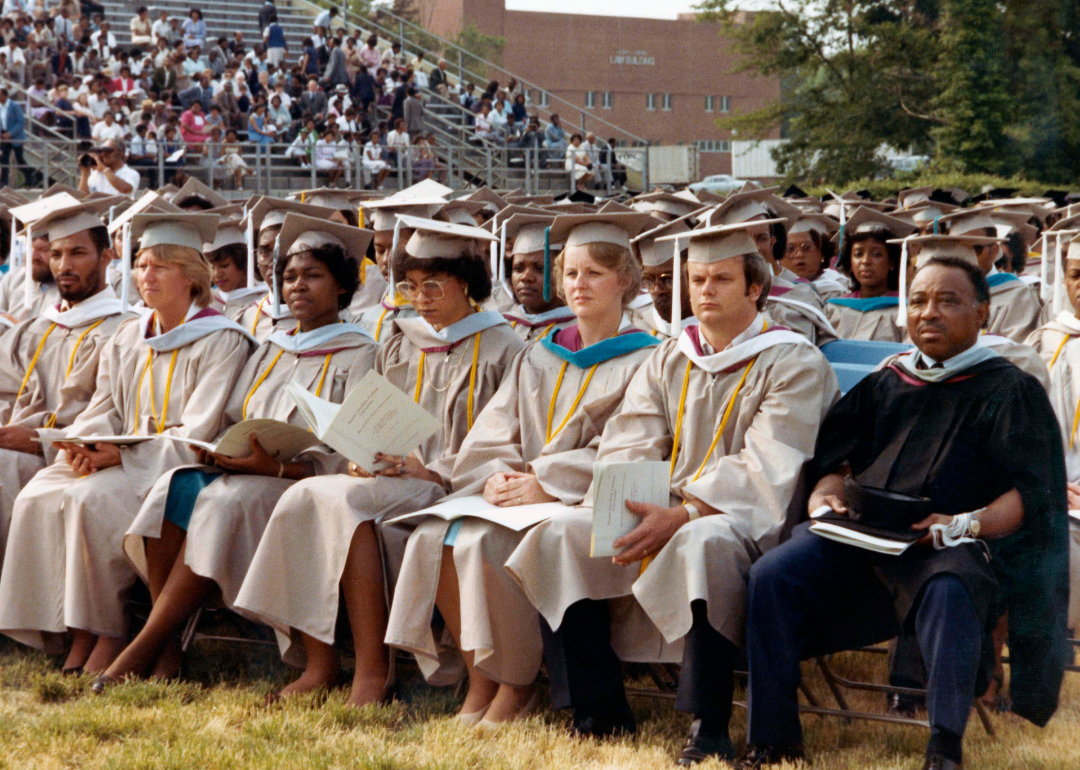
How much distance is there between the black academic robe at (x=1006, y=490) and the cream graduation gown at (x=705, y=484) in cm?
40

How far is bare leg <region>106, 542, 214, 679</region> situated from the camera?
4930mm

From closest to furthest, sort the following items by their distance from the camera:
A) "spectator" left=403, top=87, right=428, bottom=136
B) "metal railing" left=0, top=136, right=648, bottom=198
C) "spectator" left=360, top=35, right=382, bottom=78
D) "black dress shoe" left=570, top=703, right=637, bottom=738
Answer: "black dress shoe" left=570, top=703, right=637, bottom=738 < "metal railing" left=0, top=136, right=648, bottom=198 < "spectator" left=403, top=87, right=428, bottom=136 < "spectator" left=360, top=35, right=382, bottom=78

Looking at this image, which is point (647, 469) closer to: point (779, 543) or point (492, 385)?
point (779, 543)

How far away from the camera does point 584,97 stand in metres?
56.8

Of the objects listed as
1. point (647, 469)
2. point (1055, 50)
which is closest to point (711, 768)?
point (647, 469)

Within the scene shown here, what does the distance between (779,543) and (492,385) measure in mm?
1547

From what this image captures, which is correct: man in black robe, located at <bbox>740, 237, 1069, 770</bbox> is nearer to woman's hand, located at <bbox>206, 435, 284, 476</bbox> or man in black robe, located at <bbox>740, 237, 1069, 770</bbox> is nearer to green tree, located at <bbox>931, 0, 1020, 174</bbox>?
woman's hand, located at <bbox>206, 435, 284, 476</bbox>

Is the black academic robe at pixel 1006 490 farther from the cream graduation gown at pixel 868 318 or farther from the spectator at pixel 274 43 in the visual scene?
the spectator at pixel 274 43

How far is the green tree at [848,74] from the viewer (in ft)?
108

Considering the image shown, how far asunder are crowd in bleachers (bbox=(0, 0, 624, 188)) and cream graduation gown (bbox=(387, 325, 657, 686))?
12.8 meters

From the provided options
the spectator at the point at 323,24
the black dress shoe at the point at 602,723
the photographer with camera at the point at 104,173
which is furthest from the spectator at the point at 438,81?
the black dress shoe at the point at 602,723

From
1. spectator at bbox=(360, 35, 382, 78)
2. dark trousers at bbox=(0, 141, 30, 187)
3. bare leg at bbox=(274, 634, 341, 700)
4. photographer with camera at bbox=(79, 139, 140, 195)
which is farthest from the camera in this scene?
spectator at bbox=(360, 35, 382, 78)

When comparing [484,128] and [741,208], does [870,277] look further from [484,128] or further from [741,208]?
[484,128]

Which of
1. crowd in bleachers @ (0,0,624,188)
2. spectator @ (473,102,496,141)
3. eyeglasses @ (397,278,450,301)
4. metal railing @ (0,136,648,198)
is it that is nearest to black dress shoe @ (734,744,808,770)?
eyeglasses @ (397,278,450,301)
